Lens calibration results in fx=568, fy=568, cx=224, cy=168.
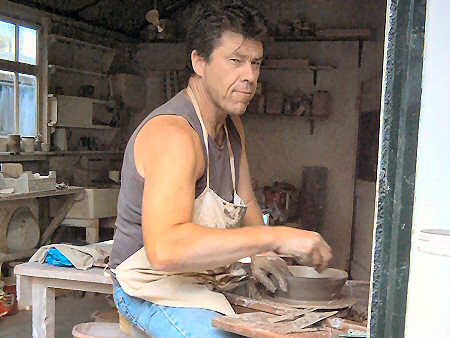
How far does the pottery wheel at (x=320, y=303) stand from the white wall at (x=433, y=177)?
0.95m

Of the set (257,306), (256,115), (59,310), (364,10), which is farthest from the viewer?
(256,115)

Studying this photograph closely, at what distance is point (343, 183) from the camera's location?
21.1ft

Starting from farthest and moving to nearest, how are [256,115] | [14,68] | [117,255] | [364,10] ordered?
[256,115] < [364,10] < [14,68] < [117,255]

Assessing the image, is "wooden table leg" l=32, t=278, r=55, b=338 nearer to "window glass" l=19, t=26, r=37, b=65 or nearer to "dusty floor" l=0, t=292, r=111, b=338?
"dusty floor" l=0, t=292, r=111, b=338

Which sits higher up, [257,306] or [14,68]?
[14,68]

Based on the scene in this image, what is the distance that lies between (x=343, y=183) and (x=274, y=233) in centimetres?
525

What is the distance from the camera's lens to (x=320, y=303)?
1567mm

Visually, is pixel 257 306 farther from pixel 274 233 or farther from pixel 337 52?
pixel 337 52

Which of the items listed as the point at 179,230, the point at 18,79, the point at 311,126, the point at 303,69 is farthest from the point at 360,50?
the point at 179,230

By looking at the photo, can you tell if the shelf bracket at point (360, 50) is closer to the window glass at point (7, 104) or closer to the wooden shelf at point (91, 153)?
the wooden shelf at point (91, 153)

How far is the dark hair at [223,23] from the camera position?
1565 millimetres

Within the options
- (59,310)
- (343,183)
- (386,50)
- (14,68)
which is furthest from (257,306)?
(343,183)

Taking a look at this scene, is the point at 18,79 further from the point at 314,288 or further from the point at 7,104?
the point at 314,288

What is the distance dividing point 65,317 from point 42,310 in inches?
89.0
